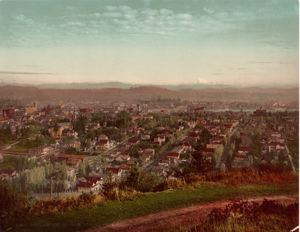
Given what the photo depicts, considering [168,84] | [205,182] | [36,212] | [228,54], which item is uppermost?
[228,54]

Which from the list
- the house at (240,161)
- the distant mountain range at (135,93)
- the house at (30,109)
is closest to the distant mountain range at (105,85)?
the distant mountain range at (135,93)

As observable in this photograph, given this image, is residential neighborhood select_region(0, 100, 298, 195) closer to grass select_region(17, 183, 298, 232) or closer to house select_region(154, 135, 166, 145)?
house select_region(154, 135, 166, 145)

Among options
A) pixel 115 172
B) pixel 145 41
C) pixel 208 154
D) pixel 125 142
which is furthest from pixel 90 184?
pixel 145 41

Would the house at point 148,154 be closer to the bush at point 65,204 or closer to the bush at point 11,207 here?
the bush at point 65,204

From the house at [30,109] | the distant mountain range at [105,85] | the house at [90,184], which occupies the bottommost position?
the house at [90,184]

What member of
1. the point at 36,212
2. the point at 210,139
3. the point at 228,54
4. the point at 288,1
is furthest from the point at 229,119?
the point at 36,212

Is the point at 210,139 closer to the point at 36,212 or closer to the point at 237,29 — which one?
the point at 237,29
